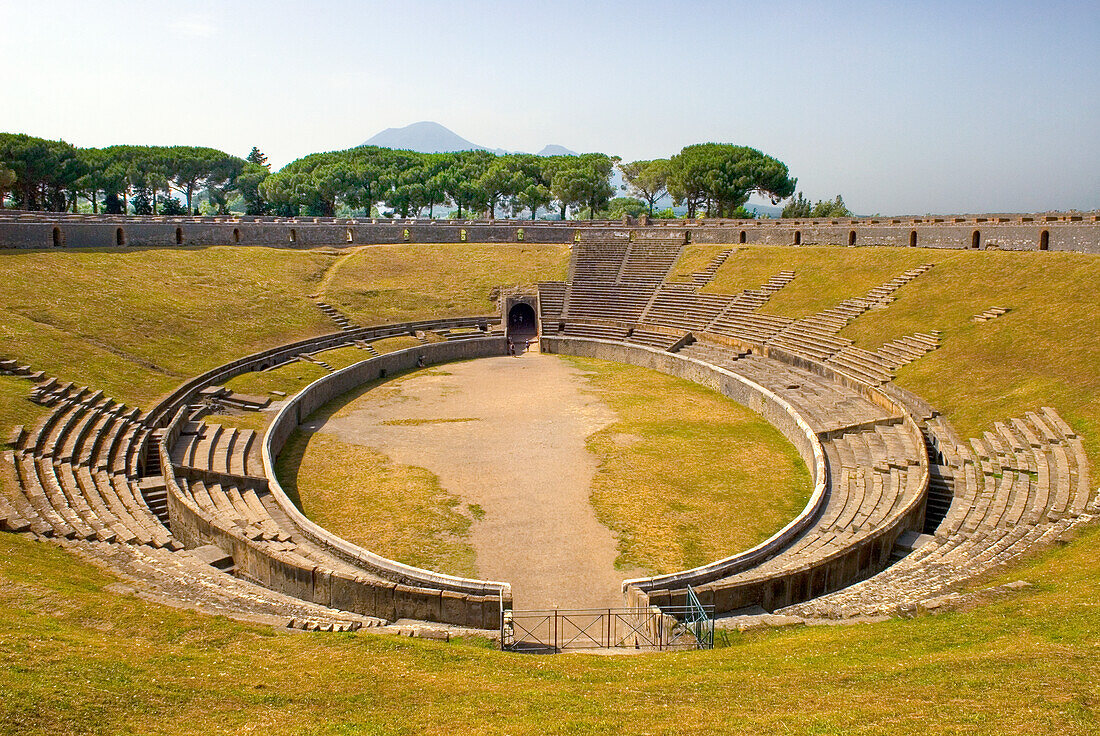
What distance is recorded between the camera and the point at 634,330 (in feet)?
164

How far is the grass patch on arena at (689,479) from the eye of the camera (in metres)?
21.9

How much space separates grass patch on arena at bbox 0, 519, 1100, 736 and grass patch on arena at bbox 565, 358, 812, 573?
729 centimetres

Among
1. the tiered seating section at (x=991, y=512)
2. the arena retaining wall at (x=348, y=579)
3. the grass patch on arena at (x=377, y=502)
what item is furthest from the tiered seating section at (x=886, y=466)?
the grass patch on arena at (x=377, y=502)

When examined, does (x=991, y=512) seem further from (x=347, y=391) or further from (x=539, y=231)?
(x=539, y=231)

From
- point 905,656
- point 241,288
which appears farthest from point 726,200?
point 905,656

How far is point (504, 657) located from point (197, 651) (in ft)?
17.2

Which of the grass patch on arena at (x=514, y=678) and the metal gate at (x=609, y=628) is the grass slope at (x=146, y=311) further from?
the metal gate at (x=609, y=628)

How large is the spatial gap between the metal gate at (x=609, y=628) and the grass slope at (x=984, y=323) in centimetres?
1275

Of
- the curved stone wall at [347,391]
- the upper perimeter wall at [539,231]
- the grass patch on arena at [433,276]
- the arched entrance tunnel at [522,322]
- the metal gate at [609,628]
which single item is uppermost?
the upper perimeter wall at [539,231]

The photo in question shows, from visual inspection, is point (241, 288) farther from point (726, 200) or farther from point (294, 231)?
point (726, 200)

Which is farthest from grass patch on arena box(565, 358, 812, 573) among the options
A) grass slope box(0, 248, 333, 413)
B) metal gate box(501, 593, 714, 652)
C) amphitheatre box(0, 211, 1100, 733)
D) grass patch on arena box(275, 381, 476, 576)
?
grass slope box(0, 248, 333, 413)

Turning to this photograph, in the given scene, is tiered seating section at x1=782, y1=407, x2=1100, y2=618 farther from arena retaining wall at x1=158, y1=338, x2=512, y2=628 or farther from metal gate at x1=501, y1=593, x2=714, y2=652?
arena retaining wall at x1=158, y1=338, x2=512, y2=628

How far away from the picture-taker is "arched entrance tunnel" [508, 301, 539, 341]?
5366 centimetres

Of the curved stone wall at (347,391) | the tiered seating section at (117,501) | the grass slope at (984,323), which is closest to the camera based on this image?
the tiered seating section at (117,501)
